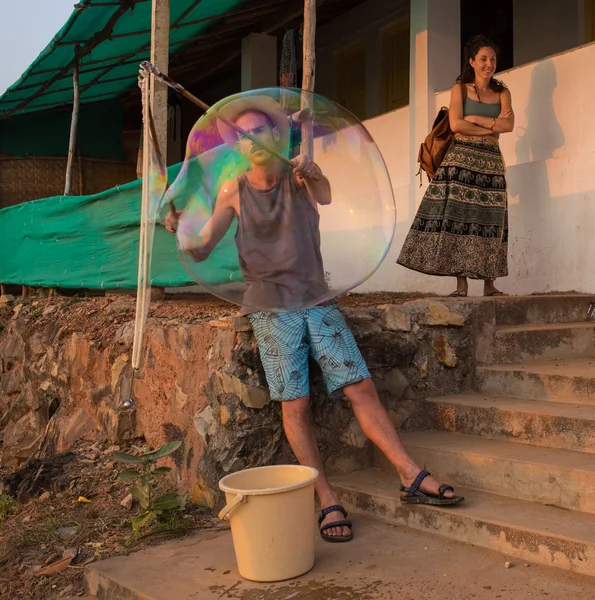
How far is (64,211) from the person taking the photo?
21.7ft

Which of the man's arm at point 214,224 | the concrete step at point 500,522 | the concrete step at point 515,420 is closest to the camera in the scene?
the concrete step at point 500,522

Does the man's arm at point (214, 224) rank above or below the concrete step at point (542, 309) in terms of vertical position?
above

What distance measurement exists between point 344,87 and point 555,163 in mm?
4960

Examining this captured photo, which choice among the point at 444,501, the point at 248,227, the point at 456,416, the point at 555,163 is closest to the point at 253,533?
the point at 444,501

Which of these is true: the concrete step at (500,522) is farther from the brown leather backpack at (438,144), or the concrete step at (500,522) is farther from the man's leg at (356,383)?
the brown leather backpack at (438,144)

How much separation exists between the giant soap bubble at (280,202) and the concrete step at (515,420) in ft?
3.75

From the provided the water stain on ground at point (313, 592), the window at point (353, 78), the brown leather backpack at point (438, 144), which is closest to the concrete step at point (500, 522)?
the water stain on ground at point (313, 592)

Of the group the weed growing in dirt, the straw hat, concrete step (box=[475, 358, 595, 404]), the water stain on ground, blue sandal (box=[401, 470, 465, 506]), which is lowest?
the water stain on ground

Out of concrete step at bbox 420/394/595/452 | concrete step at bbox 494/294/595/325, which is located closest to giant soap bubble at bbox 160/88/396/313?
concrete step at bbox 420/394/595/452

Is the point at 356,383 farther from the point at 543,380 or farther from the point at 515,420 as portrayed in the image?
the point at 543,380

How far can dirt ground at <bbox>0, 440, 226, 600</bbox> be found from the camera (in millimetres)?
3381

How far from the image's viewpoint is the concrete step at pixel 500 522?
279 centimetres

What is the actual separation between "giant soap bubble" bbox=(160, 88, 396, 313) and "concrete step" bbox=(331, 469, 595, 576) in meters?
1.03

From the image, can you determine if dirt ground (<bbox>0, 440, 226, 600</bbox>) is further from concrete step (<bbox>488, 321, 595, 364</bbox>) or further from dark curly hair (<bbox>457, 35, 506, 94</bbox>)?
dark curly hair (<bbox>457, 35, 506, 94</bbox>)
